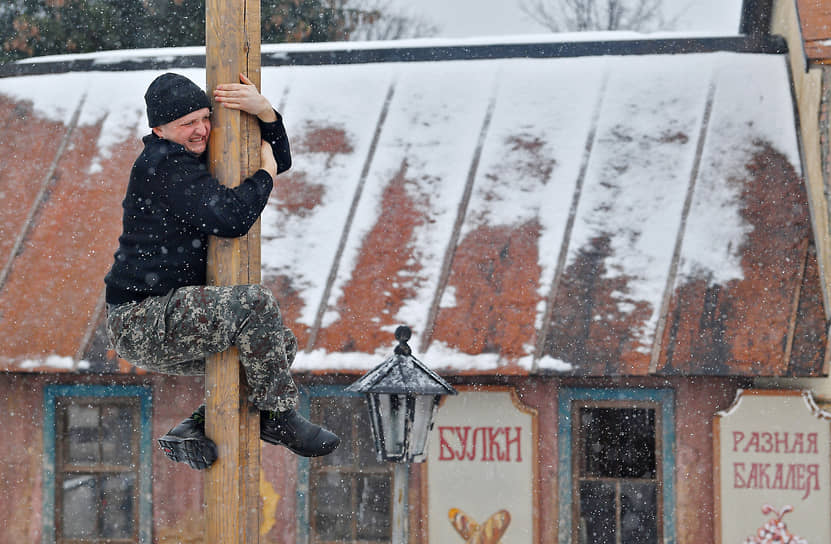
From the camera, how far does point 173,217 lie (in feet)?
9.48

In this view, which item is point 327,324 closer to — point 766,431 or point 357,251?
point 357,251

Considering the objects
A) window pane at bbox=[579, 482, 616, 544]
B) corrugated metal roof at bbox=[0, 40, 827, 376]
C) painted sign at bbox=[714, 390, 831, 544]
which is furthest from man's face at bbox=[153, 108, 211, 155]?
window pane at bbox=[579, 482, 616, 544]

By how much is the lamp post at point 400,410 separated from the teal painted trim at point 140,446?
3.17 meters

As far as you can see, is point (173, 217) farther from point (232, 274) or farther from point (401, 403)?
point (401, 403)

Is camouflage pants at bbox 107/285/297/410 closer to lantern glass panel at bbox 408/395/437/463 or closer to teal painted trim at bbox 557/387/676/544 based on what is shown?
lantern glass panel at bbox 408/395/437/463

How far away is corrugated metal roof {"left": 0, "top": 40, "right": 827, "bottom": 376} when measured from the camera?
7168 millimetres

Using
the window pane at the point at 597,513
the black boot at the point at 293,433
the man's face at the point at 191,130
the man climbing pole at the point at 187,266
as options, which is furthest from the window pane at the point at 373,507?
the man's face at the point at 191,130

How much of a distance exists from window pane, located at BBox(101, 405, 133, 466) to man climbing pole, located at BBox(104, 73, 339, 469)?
566cm

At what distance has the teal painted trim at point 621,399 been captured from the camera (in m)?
7.52

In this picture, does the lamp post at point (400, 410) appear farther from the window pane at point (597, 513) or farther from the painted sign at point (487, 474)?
the window pane at point (597, 513)

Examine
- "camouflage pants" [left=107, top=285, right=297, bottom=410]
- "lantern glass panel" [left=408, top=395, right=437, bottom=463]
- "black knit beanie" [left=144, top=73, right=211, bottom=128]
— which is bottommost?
"lantern glass panel" [left=408, top=395, right=437, bottom=463]

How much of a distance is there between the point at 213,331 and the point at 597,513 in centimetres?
564

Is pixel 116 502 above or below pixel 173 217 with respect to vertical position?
below

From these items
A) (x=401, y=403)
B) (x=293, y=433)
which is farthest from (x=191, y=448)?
(x=401, y=403)
